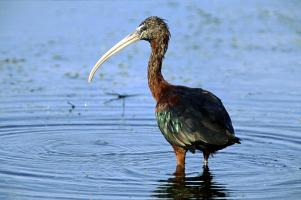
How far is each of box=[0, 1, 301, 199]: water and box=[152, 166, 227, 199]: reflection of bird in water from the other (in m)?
0.01

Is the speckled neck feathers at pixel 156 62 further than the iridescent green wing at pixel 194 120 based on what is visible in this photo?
Yes

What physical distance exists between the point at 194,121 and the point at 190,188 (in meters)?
0.79

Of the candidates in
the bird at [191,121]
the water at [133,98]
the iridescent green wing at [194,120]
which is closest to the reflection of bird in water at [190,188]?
the water at [133,98]

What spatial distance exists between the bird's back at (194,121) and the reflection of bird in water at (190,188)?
37 centimetres

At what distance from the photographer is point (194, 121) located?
10.1 meters

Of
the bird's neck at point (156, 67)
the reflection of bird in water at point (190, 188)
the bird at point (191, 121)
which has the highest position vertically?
the bird's neck at point (156, 67)

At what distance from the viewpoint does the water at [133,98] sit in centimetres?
1001

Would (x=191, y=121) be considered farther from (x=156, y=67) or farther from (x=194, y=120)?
(x=156, y=67)

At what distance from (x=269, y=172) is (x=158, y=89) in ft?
5.90

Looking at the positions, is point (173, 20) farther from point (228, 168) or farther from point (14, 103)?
point (228, 168)

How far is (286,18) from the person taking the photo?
2097 cm

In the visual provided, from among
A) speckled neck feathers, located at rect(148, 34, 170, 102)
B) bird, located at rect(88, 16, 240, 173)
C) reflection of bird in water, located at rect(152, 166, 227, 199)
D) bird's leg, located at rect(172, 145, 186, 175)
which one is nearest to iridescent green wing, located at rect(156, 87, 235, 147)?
bird, located at rect(88, 16, 240, 173)

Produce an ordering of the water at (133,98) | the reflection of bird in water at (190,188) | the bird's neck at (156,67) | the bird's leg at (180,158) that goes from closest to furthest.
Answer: the reflection of bird in water at (190,188) < the water at (133,98) < the bird's leg at (180,158) < the bird's neck at (156,67)

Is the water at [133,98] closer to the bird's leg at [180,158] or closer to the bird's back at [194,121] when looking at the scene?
the bird's leg at [180,158]
